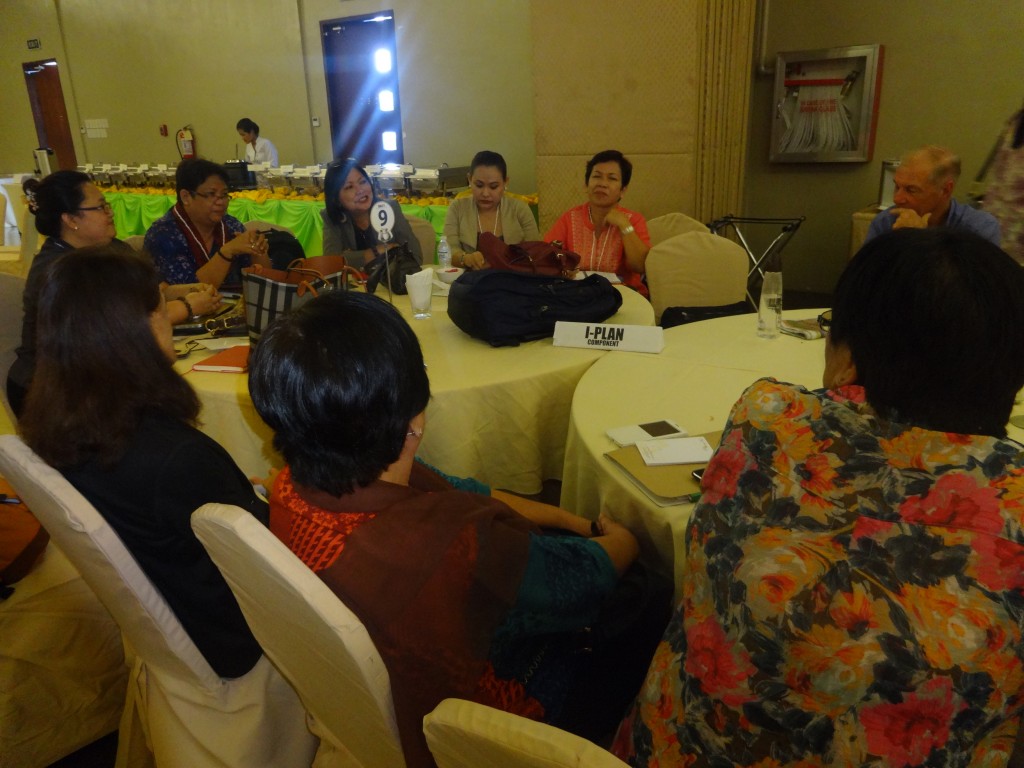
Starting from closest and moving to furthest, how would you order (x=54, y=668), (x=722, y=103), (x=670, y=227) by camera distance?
(x=54, y=668), (x=670, y=227), (x=722, y=103)

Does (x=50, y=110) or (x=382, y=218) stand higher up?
(x=50, y=110)

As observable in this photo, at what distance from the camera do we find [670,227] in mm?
3518

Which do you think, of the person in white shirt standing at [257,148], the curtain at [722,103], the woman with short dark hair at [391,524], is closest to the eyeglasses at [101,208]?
the woman with short dark hair at [391,524]

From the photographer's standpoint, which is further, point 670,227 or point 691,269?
point 670,227

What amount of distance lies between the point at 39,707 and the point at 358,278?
1.50 m

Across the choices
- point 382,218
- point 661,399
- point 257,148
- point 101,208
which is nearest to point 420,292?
point 382,218

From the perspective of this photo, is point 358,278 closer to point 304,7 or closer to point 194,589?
point 194,589

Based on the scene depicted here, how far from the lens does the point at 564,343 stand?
205cm

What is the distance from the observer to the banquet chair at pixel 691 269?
284 centimetres

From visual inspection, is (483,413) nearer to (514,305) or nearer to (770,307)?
(514,305)

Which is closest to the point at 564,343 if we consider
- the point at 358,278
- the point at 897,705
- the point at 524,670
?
the point at 358,278

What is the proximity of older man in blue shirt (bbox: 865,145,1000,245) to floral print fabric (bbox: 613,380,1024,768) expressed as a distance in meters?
2.09

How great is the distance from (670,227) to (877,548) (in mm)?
→ 3000

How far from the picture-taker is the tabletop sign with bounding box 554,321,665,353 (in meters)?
1.97
